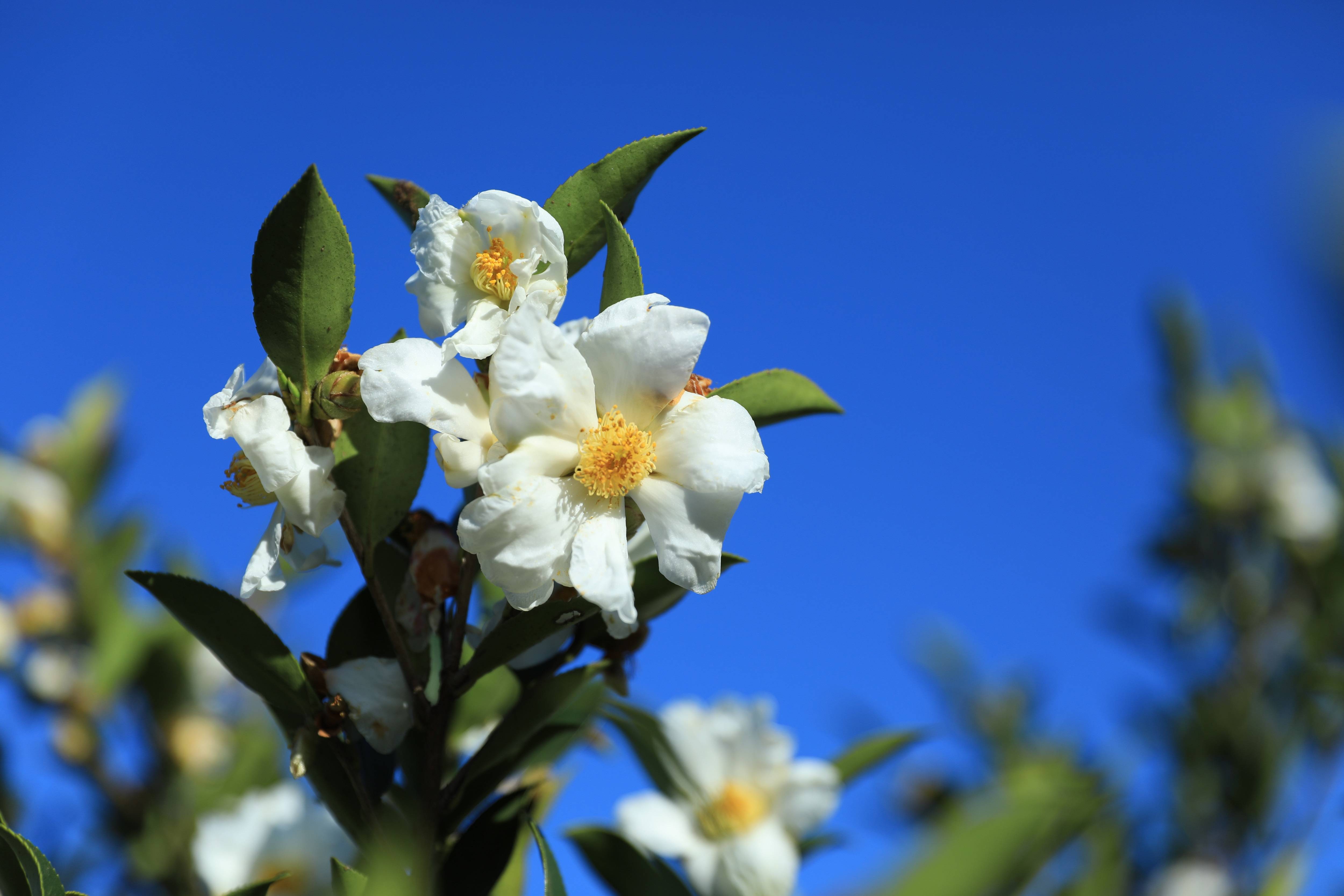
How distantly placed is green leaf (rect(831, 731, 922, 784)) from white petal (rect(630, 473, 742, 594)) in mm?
820

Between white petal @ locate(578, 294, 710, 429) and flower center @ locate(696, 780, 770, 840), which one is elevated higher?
white petal @ locate(578, 294, 710, 429)

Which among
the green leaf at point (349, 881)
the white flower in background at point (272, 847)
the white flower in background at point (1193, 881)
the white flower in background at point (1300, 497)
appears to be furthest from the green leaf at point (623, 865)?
the white flower in background at point (1300, 497)

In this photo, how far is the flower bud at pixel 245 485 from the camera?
1008mm

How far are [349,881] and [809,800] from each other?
1098mm

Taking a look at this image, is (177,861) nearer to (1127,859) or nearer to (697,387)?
(697,387)

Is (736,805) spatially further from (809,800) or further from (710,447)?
(710,447)

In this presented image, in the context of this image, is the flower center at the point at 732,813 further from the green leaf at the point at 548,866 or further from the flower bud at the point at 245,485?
the flower bud at the point at 245,485

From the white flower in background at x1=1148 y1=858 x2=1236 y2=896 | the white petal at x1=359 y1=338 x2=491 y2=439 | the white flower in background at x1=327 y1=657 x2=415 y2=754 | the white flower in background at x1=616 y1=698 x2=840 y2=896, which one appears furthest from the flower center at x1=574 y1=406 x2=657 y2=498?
the white flower in background at x1=1148 y1=858 x2=1236 y2=896

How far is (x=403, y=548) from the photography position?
120 centimetres

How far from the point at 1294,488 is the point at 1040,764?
A: 1765 mm

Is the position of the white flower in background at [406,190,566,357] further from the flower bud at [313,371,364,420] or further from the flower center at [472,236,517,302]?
the flower bud at [313,371,364,420]

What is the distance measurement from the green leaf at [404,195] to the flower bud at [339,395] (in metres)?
0.25

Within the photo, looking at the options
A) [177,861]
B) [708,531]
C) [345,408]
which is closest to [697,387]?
[708,531]

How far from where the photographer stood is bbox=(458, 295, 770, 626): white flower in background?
34.6 inches
